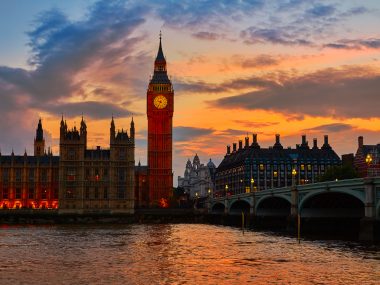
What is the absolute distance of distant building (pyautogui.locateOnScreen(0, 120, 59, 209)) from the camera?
7303 inches

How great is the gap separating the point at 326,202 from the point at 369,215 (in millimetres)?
26276

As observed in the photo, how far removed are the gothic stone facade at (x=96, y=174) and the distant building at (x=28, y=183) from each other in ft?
33.5

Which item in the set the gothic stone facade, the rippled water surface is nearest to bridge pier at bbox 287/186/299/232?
the rippled water surface

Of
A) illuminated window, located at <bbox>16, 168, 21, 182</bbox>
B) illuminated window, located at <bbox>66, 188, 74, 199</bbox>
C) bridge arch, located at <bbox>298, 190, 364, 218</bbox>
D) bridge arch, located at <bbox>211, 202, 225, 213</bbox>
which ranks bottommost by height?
bridge arch, located at <bbox>211, 202, 225, 213</bbox>

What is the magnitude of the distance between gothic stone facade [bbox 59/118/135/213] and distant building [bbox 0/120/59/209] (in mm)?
10223

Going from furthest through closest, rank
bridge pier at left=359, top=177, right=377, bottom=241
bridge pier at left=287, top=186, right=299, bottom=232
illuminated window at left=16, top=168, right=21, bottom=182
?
illuminated window at left=16, top=168, right=21, bottom=182
bridge pier at left=287, top=186, right=299, bottom=232
bridge pier at left=359, top=177, right=377, bottom=241

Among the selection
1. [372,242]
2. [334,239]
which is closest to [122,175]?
[334,239]

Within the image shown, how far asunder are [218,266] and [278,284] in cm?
1105

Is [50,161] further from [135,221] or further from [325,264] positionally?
[325,264]

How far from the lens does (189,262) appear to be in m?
58.8

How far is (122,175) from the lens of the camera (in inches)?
7156

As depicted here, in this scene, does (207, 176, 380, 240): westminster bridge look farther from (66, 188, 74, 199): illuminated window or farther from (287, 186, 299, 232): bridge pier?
(66, 188, 74, 199): illuminated window

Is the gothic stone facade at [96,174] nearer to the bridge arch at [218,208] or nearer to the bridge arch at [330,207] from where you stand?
the bridge arch at [218,208]

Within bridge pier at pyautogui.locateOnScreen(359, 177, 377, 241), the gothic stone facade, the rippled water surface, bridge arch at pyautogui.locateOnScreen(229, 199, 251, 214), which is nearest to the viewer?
the rippled water surface
